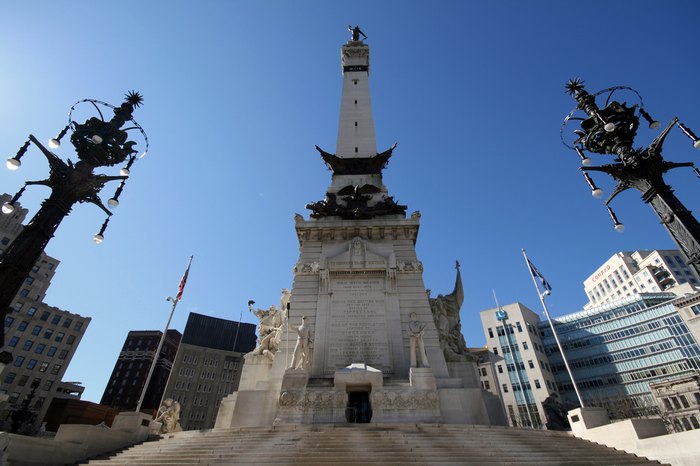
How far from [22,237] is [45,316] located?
7294 cm

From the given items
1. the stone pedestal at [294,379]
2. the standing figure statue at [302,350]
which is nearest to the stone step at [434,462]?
Result: the stone pedestal at [294,379]

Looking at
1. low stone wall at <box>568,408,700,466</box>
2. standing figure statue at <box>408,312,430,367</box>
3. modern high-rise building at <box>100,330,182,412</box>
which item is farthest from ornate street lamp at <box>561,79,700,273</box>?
modern high-rise building at <box>100,330,182,412</box>

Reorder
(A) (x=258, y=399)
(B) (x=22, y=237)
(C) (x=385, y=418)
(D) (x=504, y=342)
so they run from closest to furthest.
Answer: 1. (B) (x=22, y=237)
2. (C) (x=385, y=418)
3. (A) (x=258, y=399)
4. (D) (x=504, y=342)

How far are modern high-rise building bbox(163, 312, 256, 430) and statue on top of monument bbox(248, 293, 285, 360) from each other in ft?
171

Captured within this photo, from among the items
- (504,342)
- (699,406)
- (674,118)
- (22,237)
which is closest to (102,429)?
(22,237)

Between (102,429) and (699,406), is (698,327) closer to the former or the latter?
(699,406)

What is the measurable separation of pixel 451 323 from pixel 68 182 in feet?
54.7

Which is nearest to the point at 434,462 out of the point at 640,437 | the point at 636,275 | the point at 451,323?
the point at 640,437

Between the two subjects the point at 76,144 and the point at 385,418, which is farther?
the point at 385,418

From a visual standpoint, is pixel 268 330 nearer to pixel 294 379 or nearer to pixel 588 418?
pixel 294 379

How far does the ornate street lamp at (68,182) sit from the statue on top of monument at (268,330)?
9639mm

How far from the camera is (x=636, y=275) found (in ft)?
298

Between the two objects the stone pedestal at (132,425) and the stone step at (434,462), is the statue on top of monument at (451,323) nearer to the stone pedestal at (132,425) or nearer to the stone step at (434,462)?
the stone step at (434,462)

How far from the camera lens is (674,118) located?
8.42 metres
